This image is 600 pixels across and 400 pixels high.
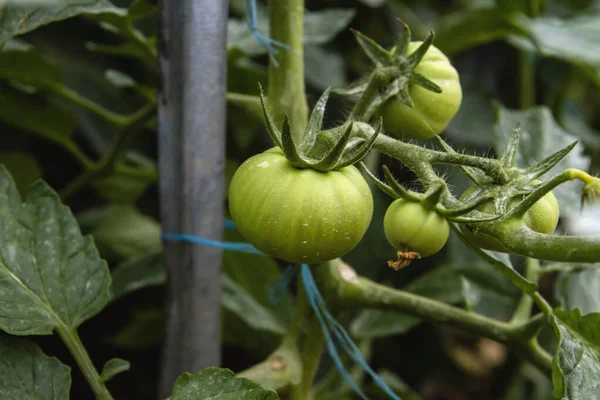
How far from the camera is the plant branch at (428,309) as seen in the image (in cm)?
73

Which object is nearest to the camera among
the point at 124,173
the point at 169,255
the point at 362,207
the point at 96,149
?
the point at 362,207

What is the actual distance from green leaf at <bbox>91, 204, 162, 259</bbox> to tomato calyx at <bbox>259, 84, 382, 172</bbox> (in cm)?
70

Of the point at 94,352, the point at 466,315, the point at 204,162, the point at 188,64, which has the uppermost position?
the point at 188,64

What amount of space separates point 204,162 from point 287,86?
0.46ft

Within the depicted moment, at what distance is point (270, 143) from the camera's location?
4.30 ft

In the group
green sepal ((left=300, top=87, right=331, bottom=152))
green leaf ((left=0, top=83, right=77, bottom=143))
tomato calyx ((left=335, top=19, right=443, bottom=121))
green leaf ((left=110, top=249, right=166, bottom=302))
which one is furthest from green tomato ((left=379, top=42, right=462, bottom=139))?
green leaf ((left=0, top=83, right=77, bottom=143))

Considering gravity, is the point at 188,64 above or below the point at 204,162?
above

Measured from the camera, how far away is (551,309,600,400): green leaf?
58 cm

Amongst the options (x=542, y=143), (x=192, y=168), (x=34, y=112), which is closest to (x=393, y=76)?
(x=192, y=168)

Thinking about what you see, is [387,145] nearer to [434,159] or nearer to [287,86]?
[434,159]

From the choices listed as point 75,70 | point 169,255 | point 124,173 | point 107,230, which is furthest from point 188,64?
point 75,70

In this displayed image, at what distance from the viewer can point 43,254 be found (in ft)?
2.28

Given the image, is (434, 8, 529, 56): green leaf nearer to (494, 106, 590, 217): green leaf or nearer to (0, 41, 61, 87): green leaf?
(494, 106, 590, 217): green leaf

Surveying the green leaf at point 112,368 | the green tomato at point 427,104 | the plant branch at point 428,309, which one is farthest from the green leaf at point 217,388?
the green tomato at point 427,104
